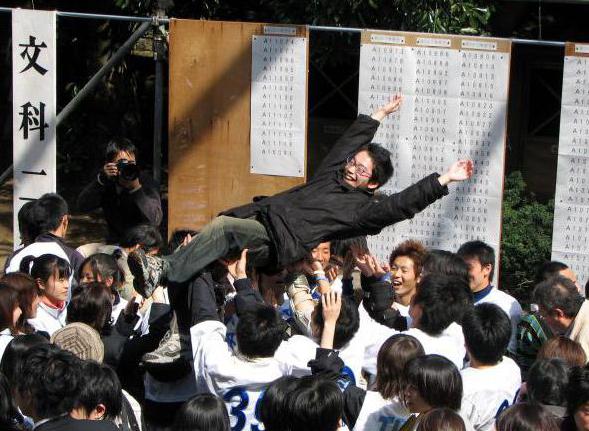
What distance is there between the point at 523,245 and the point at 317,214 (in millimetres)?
3318

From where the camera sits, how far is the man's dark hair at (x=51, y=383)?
4133 mm

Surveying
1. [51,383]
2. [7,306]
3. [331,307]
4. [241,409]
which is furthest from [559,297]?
[7,306]

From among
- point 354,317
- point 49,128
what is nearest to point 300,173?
point 49,128

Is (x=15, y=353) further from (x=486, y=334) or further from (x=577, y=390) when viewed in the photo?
(x=577, y=390)

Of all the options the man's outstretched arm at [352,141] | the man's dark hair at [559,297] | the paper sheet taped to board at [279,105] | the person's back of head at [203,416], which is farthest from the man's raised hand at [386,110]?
the person's back of head at [203,416]

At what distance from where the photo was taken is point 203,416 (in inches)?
163

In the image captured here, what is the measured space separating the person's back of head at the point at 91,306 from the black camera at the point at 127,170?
228cm

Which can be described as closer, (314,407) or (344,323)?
(314,407)

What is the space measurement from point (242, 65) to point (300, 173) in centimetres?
95

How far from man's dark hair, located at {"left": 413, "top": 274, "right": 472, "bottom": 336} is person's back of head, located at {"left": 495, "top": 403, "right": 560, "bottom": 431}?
122 centimetres

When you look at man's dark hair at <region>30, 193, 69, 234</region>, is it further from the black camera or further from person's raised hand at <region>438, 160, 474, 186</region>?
person's raised hand at <region>438, 160, 474, 186</region>

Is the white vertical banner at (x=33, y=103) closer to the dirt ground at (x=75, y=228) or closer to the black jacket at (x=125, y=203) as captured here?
→ the black jacket at (x=125, y=203)

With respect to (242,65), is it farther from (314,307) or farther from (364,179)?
(314,307)

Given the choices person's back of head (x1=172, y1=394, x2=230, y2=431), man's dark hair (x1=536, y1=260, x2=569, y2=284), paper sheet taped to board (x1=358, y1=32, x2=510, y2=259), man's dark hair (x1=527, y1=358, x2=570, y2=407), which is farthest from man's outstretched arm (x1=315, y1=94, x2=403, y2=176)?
person's back of head (x1=172, y1=394, x2=230, y2=431)
